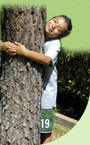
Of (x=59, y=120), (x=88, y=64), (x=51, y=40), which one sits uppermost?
(x=51, y=40)

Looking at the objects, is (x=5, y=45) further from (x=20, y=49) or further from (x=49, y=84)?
(x=49, y=84)

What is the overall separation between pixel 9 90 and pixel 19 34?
0.56 metres

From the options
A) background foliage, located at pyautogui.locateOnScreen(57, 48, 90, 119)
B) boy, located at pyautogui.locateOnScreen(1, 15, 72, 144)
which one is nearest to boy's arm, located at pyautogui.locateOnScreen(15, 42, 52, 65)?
boy, located at pyautogui.locateOnScreen(1, 15, 72, 144)

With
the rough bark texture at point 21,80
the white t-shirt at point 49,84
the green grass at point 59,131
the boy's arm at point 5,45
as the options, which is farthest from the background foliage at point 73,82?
the boy's arm at point 5,45

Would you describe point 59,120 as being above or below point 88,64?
below

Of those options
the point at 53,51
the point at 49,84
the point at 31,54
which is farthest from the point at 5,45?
the point at 49,84

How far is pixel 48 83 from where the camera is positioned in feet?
10.6

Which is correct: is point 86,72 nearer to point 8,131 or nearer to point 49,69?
point 49,69

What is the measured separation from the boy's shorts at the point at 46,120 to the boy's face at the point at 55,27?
852 millimetres

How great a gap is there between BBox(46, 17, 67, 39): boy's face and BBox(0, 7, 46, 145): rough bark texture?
15 centimetres

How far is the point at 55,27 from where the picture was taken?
307cm

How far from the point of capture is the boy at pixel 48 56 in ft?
9.22

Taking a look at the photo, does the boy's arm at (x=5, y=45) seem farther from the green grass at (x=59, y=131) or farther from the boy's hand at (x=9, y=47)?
the green grass at (x=59, y=131)

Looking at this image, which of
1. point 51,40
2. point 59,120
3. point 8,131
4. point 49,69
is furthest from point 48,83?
point 59,120
